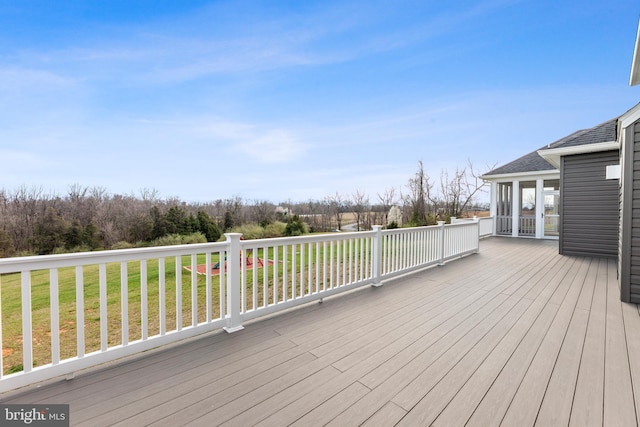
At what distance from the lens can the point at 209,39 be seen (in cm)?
729

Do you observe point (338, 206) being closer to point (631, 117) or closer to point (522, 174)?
point (522, 174)

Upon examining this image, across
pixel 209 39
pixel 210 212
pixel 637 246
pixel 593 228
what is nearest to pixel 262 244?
pixel 637 246

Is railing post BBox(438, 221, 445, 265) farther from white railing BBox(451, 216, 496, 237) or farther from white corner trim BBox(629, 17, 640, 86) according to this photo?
white railing BBox(451, 216, 496, 237)

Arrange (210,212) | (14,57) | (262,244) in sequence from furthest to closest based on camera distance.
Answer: (210,212) < (14,57) < (262,244)

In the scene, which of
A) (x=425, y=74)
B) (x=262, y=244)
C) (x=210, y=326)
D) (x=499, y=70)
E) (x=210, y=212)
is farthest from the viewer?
(x=210, y=212)

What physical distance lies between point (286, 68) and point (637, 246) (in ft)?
31.3

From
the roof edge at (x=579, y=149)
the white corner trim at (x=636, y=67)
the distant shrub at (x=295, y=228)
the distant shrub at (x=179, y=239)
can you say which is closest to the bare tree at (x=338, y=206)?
the distant shrub at (x=295, y=228)

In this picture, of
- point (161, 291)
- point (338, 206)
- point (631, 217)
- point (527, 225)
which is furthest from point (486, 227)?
point (161, 291)

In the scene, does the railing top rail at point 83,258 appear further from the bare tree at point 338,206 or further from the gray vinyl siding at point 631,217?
the bare tree at point 338,206

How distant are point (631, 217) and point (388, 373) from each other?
4116 mm

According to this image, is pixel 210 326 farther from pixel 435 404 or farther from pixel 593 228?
pixel 593 228

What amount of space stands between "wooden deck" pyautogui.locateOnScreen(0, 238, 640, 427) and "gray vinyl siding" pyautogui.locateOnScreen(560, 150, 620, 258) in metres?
4.20

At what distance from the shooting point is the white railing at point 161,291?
177cm

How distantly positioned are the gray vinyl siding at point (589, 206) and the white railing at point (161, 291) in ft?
7.51
